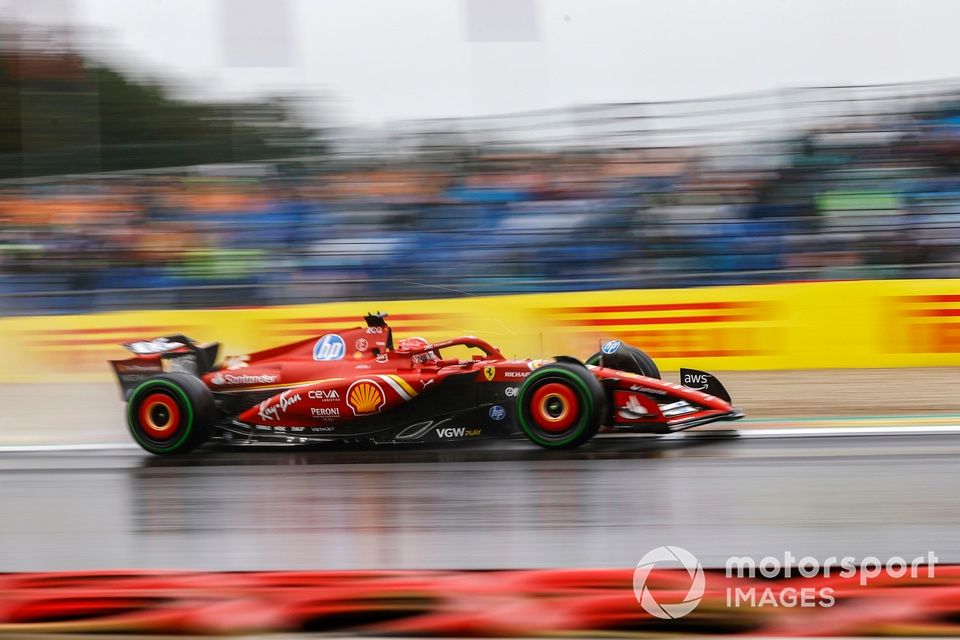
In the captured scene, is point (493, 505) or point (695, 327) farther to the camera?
point (695, 327)

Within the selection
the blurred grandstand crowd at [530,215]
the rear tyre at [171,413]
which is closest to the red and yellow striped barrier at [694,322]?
the blurred grandstand crowd at [530,215]

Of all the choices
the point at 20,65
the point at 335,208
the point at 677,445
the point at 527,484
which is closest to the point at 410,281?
the point at 335,208

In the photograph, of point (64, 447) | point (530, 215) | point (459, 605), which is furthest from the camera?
point (530, 215)

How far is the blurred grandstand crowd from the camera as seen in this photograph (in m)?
10.8

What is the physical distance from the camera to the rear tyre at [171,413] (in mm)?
7496

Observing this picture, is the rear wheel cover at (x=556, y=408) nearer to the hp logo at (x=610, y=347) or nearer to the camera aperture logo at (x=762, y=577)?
the hp logo at (x=610, y=347)

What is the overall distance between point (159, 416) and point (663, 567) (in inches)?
179

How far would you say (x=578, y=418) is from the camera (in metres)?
6.77

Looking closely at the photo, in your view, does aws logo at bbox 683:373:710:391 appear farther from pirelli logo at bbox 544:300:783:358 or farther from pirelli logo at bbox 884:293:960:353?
pirelli logo at bbox 884:293:960:353

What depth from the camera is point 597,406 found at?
6695 mm

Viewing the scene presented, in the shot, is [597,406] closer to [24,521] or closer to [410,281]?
[24,521]

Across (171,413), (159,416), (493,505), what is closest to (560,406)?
(493,505)

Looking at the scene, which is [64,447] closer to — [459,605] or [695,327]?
[695,327]

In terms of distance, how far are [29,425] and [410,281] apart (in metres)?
3.83
